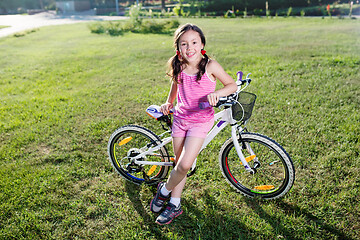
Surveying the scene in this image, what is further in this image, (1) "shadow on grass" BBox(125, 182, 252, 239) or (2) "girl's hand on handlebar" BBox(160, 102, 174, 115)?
(2) "girl's hand on handlebar" BBox(160, 102, 174, 115)

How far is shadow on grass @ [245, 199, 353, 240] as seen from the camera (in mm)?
2629

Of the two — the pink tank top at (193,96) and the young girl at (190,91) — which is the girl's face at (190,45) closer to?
the young girl at (190,91)

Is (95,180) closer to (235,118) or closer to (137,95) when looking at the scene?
(235,118)

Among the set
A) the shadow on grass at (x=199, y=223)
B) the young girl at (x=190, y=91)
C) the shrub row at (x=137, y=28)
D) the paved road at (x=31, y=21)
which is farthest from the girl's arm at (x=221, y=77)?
the paved road at (x=31, y=21)

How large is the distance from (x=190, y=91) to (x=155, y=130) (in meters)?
2.05

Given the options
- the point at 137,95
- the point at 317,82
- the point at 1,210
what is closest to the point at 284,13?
the point at 317,82

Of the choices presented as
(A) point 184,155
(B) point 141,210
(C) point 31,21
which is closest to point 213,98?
(A) point 184,155

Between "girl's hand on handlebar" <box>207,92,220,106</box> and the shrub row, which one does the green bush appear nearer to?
the shrub row

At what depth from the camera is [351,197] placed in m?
3.02

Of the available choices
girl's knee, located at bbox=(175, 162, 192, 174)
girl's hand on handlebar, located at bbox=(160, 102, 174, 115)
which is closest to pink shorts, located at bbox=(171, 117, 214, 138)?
girl's hand on handlebar, located at bbox=(160, 102, 174, 115)

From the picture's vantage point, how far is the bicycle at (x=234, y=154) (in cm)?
270

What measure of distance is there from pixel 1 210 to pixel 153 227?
5.59 ft

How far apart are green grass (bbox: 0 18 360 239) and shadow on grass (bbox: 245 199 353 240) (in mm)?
11

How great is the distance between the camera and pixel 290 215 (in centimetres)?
284
